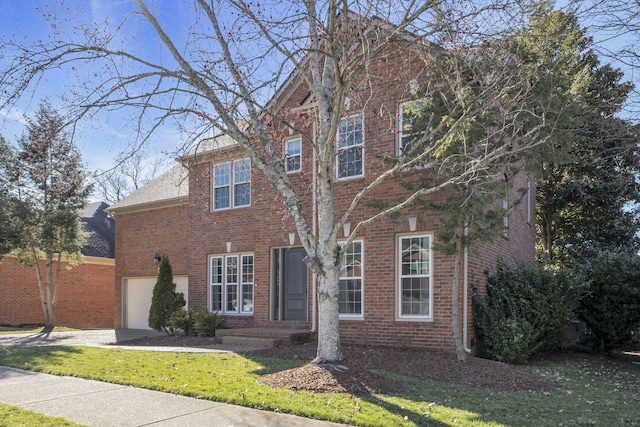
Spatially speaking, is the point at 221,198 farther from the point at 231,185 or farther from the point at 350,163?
the point at 350,163

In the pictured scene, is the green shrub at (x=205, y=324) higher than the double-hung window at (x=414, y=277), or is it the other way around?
the double-hung window at (x=414, y=277)

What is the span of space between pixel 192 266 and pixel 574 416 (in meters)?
11.9

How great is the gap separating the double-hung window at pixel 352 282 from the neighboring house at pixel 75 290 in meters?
12.5

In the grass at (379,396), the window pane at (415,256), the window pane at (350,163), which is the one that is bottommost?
the grass at (379,396)

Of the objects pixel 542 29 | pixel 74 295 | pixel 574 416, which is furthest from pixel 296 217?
pixel 74 295

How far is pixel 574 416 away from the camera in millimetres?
6039

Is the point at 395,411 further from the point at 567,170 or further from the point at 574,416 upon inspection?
the point at 567,170

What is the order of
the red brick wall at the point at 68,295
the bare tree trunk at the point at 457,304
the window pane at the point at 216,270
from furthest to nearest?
the red brick wall at the point at 68,295, the window pane at the point at 216,270, the bare tree trunk at the point at 457,304

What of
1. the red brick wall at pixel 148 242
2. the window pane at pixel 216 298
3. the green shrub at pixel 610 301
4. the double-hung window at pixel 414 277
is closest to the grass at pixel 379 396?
the green shrub at pixel 610 301

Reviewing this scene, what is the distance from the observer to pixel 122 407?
608 centimetres

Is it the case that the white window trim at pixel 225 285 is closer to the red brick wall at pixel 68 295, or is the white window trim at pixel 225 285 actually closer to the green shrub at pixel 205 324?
the green shrub at pixel 205 324

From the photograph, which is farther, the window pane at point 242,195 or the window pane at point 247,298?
the window pane at point 242,195

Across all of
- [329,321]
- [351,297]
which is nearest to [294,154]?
[351,297]

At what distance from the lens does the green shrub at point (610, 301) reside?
37.7 ft
